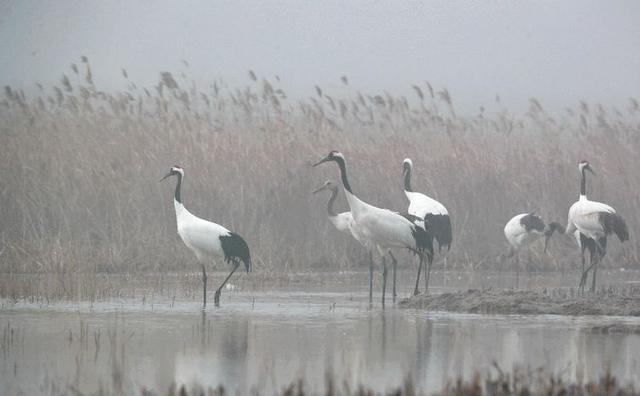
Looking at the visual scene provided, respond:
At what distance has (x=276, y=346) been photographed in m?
10.1

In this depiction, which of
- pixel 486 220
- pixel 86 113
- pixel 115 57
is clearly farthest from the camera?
pixel 115 57

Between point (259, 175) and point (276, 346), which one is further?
point (259, 175)

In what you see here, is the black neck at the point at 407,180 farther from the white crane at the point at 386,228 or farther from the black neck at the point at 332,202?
the white crane at the point at 386,228

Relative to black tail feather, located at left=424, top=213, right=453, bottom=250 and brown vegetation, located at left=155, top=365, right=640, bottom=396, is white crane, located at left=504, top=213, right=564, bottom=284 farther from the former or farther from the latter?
A: brown vegetation, located at left=155, top=365, right=640, bottom=396

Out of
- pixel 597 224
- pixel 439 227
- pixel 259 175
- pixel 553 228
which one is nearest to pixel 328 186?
pixel 259 175

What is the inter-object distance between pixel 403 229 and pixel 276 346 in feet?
13.6

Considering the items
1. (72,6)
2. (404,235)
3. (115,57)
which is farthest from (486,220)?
(115,57)

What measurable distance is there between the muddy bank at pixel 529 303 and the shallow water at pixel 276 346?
0.28m

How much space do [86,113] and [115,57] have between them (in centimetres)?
2777

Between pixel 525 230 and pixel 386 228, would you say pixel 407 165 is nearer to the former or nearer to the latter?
pixel 525 230

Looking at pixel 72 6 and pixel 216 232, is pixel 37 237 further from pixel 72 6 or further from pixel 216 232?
pixel 72 6

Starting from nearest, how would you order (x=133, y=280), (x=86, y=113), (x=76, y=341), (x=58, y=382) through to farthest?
(x=58, y=382), (x=76, y=341), (x=133, y=280), (x=86, y=113)

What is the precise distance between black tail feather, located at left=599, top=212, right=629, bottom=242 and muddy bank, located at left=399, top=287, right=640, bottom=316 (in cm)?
222

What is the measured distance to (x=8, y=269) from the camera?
15.0 m
